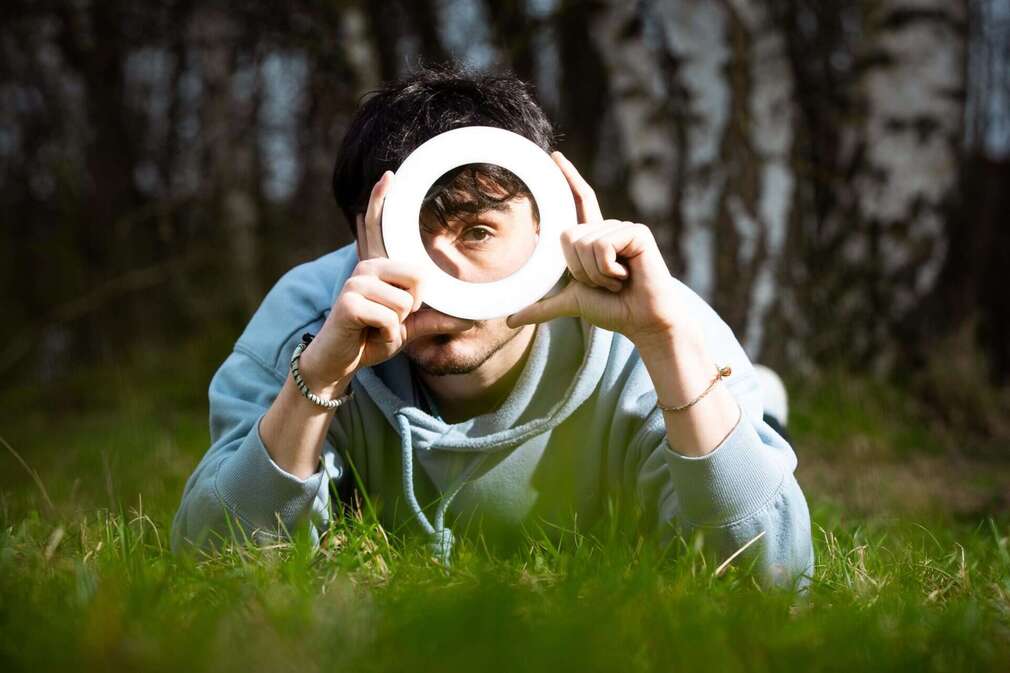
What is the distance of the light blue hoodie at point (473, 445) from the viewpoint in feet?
7.54

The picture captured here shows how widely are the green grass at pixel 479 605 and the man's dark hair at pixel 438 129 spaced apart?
75cm

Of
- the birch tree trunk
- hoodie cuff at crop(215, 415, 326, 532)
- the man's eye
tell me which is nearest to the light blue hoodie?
hoodie cuff at crop(215, 415, 326, 532)

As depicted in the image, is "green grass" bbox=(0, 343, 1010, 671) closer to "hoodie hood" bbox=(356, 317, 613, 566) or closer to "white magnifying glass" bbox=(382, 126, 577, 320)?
"hoodie hood" bbox=(356, 317, 613, 566)

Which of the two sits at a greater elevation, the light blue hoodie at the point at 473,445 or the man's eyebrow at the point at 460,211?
the man's eyebrow at the point at 460,211

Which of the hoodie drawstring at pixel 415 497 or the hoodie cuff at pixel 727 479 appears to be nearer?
the hoodie cuff at pixel 727 479

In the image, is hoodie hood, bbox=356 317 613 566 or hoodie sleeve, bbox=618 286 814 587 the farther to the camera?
hoodie hood, bbox=356 317 613 566

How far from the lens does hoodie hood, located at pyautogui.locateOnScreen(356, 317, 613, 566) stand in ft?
7.99

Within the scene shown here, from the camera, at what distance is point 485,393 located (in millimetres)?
2602

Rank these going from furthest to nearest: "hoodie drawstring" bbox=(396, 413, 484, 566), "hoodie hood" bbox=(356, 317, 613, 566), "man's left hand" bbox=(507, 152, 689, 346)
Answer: "hoodie hood" bbox=(356, 317, 613, 566) → "hoodie drawstring" bbox=(396, 413, 484, 566) → "man's left hand" bbox=(507, 152, 689, 346)

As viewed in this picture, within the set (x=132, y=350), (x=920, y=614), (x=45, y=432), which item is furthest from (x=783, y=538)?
(x=132, y=350)

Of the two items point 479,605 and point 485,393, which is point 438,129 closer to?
point 485,393

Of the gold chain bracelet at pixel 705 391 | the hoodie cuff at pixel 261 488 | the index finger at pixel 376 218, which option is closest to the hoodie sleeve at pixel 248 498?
the hoodie cuff at pixel 261 488

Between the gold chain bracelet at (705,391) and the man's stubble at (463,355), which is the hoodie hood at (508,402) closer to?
the man's stubble at (463,355)

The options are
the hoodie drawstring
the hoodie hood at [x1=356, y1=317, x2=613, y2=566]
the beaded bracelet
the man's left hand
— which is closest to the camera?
the man's left hand
